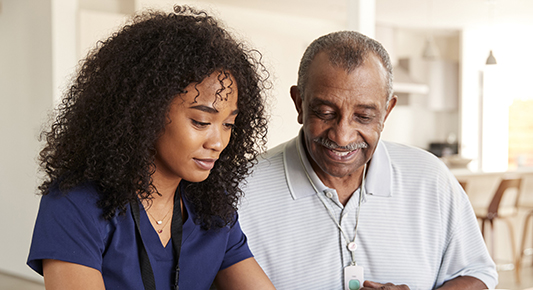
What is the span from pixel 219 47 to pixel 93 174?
404 millimetres

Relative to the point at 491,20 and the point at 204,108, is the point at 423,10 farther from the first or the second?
the point at 204,108

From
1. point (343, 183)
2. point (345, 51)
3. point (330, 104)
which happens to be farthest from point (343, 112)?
point (343, 183)

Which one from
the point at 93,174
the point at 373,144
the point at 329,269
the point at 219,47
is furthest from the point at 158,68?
the point at 329,269

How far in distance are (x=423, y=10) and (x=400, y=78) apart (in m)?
1.01

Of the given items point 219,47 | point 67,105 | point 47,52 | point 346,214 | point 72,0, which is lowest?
point 346,214

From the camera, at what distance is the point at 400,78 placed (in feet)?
25.5

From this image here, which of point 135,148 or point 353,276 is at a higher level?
point 135,148

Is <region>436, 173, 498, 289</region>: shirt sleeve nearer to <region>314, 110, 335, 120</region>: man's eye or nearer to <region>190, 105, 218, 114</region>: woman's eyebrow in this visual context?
<region>314, 110, 335, 120</region>: man's eye

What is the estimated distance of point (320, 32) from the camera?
8.24 metres

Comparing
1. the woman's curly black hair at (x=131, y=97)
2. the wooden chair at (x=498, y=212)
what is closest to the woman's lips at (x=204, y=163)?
the woman's curly black hair at (x=131, y=97)

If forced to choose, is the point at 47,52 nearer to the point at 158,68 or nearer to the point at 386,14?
the point at 158,68

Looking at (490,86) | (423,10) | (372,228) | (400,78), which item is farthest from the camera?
(490,86)

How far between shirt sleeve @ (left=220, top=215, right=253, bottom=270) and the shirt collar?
11.7 inches

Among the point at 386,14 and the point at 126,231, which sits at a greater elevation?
the point at 386,14
